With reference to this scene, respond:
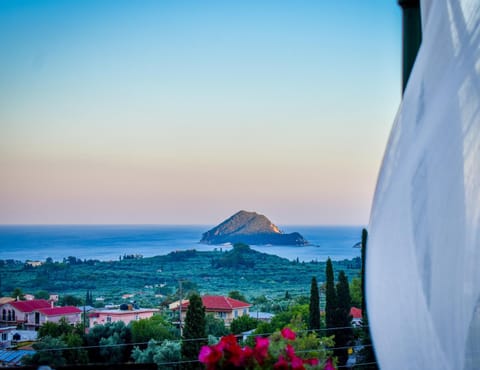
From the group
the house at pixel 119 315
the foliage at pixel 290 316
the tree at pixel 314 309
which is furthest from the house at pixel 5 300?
the tree at pixel 314 309

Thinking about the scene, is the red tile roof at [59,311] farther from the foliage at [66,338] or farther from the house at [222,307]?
the house at [222,307]

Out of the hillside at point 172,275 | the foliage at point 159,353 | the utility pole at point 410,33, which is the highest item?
the utility pole at point 410,33

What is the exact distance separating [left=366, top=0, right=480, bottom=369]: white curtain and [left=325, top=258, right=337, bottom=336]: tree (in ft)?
5.25

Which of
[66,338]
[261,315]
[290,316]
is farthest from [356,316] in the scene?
[66,338]

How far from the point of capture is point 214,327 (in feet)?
13.6

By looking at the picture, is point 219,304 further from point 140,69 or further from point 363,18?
point 363,18

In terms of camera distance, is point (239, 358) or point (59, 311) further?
point (59, 311)

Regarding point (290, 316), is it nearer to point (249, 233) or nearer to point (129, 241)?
point (249, 233)

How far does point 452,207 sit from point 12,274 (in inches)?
113

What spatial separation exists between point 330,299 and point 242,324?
2.16 feet

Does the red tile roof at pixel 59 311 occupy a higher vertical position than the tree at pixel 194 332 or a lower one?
higher

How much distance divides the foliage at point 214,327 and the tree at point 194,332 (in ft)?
0.15

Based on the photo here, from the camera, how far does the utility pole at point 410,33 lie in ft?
11.4

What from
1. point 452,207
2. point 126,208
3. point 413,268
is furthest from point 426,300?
point 126,208
